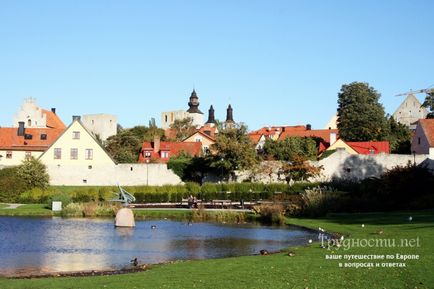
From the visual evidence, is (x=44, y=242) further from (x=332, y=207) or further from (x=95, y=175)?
(x=95, y=175)

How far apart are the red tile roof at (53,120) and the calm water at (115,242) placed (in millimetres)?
60131

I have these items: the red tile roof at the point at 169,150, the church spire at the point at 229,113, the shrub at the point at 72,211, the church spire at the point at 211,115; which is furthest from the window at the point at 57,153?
the church spire at the point at 211,115

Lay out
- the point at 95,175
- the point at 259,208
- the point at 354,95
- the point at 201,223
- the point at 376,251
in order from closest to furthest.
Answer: the point at 376,251 → the point at 201,223 → the point at 259,208 → the point at 95,175 → the point at 354,95

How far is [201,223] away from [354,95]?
54.4 metres

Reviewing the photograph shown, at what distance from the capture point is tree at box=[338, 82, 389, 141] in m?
79.8

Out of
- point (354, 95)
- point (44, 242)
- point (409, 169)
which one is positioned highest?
point (354, 95)

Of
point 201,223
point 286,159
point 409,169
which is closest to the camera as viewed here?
point 201,223

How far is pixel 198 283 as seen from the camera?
42.6ft

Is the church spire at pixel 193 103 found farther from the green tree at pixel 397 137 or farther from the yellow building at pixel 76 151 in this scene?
the yellow building at pixel 76 151

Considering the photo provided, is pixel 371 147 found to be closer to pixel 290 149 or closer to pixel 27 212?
pixel 290 149

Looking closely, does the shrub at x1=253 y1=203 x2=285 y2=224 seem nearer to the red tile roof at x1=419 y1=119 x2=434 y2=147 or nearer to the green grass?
the green grass

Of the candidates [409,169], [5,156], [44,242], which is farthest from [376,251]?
[5,156]

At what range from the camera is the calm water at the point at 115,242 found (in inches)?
744

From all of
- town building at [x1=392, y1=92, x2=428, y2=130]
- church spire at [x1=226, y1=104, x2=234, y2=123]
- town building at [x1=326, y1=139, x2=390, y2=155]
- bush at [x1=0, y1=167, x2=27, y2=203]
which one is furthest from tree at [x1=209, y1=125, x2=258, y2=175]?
church spire at [x1=226, y1=104, x2=234, y2=123]
